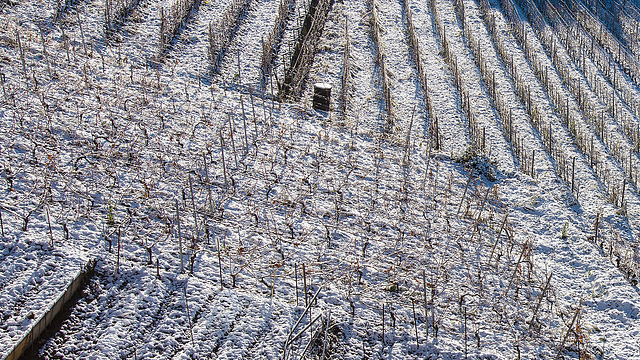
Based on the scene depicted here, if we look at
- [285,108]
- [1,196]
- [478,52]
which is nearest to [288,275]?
[1,196]

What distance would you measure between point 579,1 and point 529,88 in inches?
320

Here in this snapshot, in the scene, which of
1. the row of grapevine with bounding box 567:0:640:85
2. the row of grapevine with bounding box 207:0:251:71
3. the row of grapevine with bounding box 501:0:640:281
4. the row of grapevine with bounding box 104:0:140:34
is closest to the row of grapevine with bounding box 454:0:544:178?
the row of grapevine with bounding box 501:0:640:281

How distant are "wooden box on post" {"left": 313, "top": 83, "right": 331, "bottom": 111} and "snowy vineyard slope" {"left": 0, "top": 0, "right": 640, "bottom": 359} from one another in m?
0.26

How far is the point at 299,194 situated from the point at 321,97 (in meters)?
3.15

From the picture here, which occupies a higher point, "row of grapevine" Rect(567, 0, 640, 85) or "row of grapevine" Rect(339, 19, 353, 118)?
"row of grapevine" Rect(567, 0, 640, 85)

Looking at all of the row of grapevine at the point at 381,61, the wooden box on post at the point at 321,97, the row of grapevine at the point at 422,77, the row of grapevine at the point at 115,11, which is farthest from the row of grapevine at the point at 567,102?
the row of grapevine at the point at 115,11

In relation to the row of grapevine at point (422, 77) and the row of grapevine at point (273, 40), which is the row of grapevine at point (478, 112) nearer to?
the row of grapevine at point (422, 77)

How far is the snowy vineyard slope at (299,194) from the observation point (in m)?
4.12

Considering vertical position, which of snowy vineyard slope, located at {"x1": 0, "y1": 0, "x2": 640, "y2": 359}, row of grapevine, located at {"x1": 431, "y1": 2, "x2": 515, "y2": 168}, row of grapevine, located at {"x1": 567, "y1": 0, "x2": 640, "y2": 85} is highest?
row of grapevine, located at {"x1": 567, "y1": 0, "x2": 640, "y2": 85}

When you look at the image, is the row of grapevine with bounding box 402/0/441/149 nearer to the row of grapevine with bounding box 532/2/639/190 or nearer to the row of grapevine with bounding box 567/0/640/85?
the row of grapevine with bounding box 532/2/639/190

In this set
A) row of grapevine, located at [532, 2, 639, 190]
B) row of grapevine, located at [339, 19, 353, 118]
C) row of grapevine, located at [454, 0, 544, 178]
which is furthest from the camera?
row of grapevine, located at [339, 19, 353, 118]

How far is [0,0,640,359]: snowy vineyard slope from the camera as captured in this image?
412 cm

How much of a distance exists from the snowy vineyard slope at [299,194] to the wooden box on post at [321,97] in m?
0.26

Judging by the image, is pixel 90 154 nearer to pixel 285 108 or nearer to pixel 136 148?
pixel 136 148
